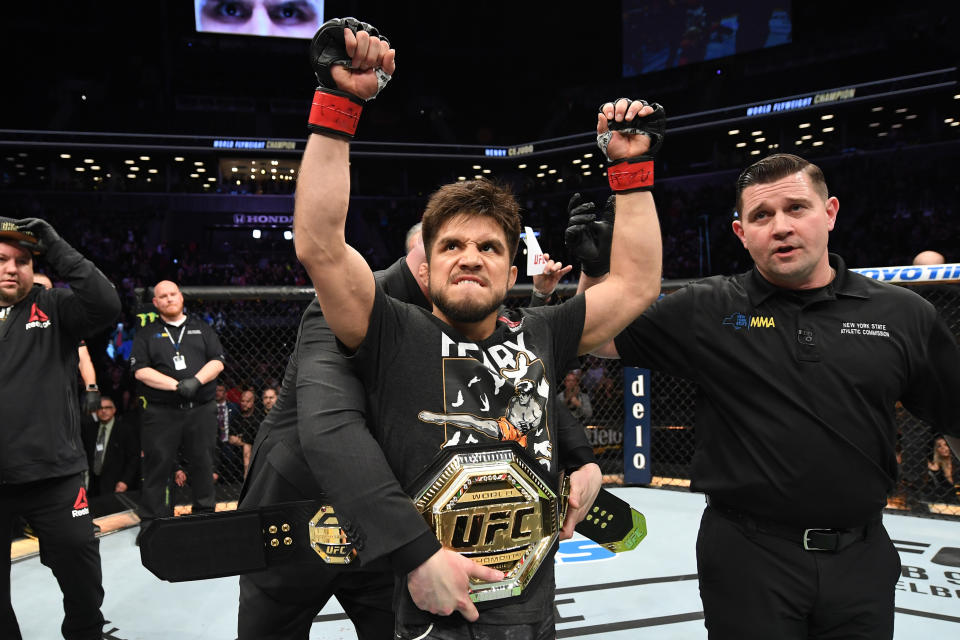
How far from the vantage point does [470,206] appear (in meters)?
1.25

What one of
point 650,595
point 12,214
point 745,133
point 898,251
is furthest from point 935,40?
point 12,214

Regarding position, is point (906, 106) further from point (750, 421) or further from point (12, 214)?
point (12, 214)

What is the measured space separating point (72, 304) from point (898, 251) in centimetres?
1498

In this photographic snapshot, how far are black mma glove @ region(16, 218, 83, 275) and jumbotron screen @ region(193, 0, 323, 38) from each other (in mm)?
20578

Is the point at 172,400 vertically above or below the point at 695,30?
below

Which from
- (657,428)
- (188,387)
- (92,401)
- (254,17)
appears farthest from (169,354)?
(254,17)

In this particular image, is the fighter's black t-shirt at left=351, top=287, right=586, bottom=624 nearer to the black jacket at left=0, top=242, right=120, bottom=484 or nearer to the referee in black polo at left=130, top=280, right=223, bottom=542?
the black jacket at left=0, top=242, right=120, bottom=484

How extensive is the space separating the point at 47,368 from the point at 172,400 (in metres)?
1.62

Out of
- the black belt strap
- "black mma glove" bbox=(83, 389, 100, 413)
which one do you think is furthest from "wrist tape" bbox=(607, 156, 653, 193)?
"black mma glove" bbox=(83, 389, 100, 413)

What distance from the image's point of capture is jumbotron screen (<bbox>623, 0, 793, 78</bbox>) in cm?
1891

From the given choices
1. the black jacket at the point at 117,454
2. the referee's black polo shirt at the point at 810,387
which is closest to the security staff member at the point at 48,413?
the referee's black polo shirt at the point at 810,387

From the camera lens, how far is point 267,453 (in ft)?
5.27

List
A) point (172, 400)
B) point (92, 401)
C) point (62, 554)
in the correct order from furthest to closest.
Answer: point (172, 400), point (92, 401), point (62, 554)

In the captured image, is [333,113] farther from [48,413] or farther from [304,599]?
[48,413]
